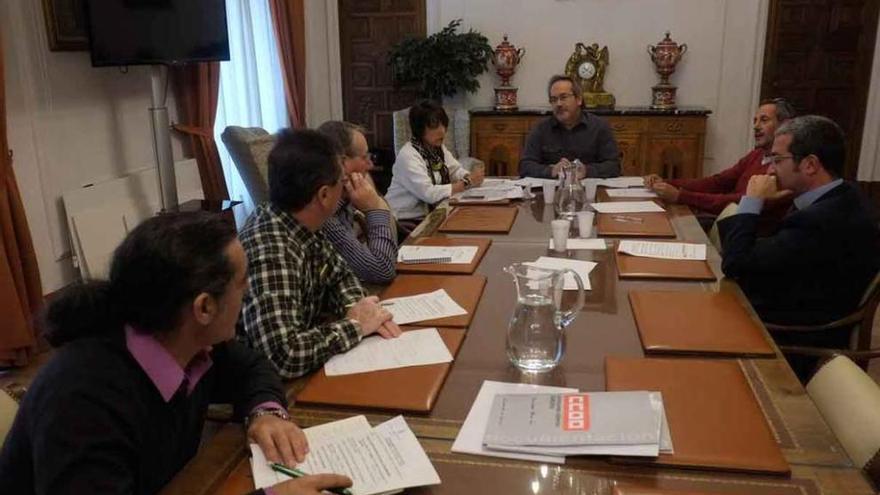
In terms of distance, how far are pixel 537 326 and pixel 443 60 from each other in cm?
421

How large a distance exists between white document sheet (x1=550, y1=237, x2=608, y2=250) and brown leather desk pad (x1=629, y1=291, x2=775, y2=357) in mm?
462

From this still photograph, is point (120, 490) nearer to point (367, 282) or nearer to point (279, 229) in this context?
point (279, 229)

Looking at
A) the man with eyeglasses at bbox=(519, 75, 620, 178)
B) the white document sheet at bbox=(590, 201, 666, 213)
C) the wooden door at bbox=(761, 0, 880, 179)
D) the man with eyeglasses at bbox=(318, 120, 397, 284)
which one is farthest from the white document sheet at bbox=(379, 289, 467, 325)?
the wooden door at bbox=(761, 0, 880, 179)

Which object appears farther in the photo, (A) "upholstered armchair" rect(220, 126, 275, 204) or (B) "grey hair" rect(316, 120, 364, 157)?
(A) "upholstered armchair" rect(220, 126, 275, 204)

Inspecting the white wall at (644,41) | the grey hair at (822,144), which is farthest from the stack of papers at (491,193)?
the white wall at (644,41)

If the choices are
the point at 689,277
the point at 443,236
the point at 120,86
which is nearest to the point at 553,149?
the point at 443,236

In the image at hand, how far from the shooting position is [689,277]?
1.86 metres

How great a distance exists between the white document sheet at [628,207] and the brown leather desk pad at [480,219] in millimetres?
333

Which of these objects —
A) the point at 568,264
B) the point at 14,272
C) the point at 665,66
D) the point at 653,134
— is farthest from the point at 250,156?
the point at 665,66

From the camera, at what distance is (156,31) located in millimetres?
3330

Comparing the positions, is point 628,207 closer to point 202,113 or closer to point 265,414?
point 265,414

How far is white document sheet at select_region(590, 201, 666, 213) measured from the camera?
2680 millimetres

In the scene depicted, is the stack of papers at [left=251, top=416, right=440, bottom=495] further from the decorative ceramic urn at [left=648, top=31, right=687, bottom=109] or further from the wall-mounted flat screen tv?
the decorative ceramic urn at [left=648, top=31, right=687, bottom=109]

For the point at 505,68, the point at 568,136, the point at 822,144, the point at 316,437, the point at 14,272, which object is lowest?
the point at 14,272
